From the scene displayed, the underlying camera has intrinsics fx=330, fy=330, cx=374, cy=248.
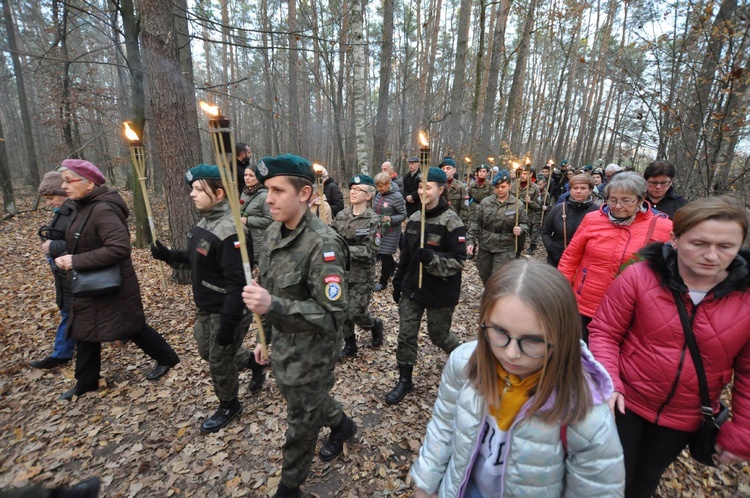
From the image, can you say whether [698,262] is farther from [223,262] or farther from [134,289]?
[134,289]

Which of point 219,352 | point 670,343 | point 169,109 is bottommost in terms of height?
point 219,352

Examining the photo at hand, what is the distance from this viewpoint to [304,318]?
217 cm

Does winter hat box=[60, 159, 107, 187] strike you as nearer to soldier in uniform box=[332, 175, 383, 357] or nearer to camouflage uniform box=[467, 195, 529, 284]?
soldier in uniform box=[332, 175, 383, 357]

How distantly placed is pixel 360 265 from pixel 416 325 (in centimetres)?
138

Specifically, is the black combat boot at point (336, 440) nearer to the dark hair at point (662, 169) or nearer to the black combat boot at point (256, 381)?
the black combat boot at point (256, 381)

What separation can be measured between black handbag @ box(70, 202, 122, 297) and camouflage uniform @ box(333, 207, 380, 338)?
8.91 feet

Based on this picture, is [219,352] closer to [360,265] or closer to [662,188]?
[360,265]

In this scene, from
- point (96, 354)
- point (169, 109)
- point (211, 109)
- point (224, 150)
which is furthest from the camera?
point (169, 109)

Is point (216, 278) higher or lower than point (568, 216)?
lower

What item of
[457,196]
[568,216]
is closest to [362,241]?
[568,216]

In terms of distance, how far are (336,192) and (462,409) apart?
6.74m

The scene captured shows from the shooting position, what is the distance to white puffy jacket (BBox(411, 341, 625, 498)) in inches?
53.8

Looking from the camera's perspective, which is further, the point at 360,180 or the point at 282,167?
the point at 360,180

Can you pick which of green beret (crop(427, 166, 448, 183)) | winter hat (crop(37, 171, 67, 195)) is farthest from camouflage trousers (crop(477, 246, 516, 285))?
winter hat (crop(37, 171, 67, 195))
